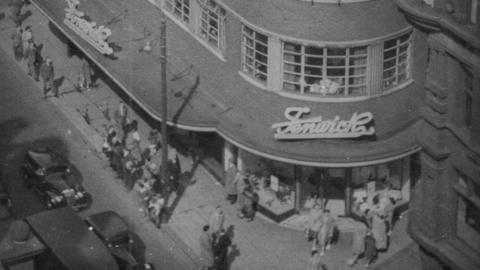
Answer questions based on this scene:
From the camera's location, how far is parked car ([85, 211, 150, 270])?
53.4 metres

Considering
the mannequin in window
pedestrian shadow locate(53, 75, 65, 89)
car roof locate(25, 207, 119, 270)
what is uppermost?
the mannequin in window

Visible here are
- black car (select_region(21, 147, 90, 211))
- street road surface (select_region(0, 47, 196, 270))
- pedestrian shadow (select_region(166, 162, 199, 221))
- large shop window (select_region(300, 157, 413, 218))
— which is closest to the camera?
street road surface (select_region(0, 47, 196, 270))

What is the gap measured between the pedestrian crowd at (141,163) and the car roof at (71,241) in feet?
20.2

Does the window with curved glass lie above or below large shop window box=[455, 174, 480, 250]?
above

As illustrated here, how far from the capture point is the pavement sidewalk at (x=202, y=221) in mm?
56562

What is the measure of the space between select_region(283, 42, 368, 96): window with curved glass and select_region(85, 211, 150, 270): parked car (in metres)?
9.48

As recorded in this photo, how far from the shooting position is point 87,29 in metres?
67.2

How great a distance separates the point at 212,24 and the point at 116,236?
11861 millimetres

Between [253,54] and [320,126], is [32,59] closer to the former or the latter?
[253,54]

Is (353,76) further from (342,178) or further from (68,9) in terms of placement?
(68,9)

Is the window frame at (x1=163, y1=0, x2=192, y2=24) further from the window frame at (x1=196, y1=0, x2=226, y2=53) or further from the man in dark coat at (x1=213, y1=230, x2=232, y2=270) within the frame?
the man in dark coat at (x1=213, y1=230, x2=232, y2=270)

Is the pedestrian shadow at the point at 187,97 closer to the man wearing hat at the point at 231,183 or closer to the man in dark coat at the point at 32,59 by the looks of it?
the man wearing hat at the point at 231,183

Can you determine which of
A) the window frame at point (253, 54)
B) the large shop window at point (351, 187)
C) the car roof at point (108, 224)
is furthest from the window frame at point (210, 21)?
the car roof at point (108, 224)

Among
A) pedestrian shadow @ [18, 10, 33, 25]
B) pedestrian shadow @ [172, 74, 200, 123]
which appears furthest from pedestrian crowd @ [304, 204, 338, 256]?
pedestrian shadow @ [18, 10, 33, 25]
